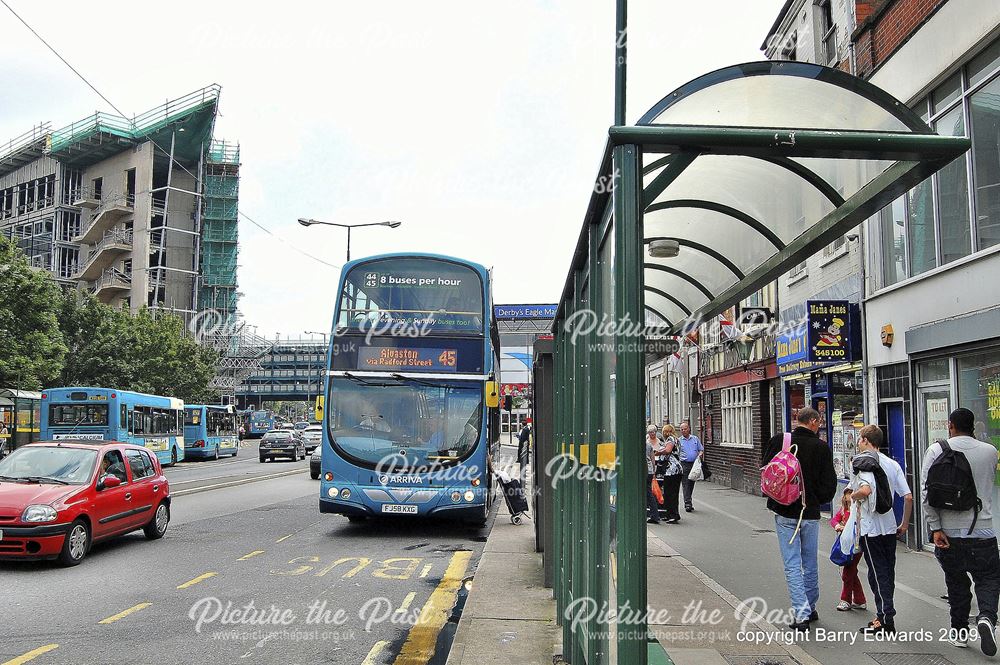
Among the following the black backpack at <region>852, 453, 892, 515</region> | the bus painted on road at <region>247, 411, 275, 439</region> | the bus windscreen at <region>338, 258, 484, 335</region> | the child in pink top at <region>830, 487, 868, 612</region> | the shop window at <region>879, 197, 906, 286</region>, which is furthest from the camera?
the bus painted on road at <region>247, 411, 275, 439</region>

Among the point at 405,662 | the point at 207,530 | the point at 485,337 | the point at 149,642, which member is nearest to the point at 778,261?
the point at 405,662

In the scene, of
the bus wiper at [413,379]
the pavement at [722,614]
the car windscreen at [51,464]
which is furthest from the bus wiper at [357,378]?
the car windscreen at [51,464]

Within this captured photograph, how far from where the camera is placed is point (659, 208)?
5.99 meters

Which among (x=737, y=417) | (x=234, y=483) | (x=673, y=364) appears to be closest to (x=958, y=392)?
(x=737, y=417)

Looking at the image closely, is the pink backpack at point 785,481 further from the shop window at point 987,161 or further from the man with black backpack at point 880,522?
the shop window at point 987,161

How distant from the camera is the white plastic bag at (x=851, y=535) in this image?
7357 millimetres

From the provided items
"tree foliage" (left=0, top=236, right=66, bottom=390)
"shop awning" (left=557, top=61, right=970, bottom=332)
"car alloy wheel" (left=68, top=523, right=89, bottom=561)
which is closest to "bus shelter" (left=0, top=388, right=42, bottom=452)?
"tree foliage" (left=0, top=236, right=66, bottom=390)

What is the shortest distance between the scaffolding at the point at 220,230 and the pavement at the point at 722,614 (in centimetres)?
7389

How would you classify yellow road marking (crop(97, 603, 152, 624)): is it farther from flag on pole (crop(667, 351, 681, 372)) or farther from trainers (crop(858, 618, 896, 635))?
flag on pole (crop(667, 351, 681, 372))

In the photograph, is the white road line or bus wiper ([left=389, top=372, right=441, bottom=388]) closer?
bus wiper ([left=389, top=372, right=441, bottom=388])

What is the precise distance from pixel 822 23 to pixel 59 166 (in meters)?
71.9

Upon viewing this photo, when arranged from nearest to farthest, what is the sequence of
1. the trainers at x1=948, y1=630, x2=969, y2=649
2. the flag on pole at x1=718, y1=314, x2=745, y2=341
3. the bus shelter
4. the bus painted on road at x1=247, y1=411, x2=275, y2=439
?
the trainers at x1=948, y1=630, x2=969, y2=649, the flag on pole at x1=718, y1=314, x2=745, y2=341, the bus shelter, the bus painted on road at x1=247, y1=411, x2=275, y2=439

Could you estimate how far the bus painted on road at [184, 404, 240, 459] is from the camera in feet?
145

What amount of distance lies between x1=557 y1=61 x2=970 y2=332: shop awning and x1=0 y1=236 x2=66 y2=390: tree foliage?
81.2ft
